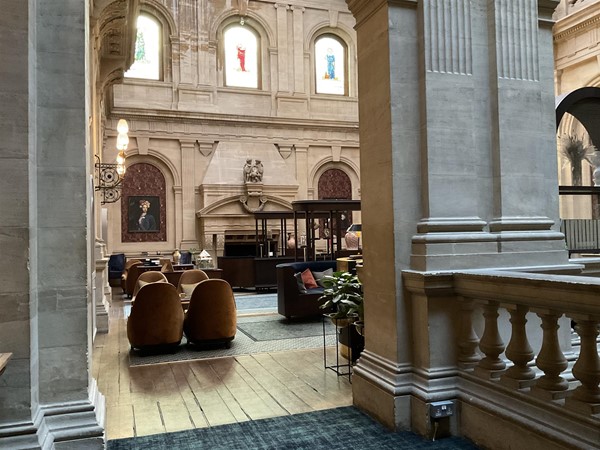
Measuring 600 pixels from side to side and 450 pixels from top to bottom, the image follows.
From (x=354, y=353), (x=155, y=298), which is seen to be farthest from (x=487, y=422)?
(x=155, y=298)

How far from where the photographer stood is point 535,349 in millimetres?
3490

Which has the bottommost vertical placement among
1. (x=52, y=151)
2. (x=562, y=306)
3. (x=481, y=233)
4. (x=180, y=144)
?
(x=562, y=306)

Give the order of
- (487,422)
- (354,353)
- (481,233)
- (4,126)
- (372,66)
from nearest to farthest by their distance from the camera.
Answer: (4,126)
(487,422)
(481,233)
(372,66)
(354,353)

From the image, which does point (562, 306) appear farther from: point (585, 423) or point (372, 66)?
point (372, 66)

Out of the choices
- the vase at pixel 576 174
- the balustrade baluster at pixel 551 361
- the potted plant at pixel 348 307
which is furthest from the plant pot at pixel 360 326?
the vase at pixel 576 174

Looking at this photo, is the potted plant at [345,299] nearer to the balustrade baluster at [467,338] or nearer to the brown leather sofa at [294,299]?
the balustrade baluster at [467,338]

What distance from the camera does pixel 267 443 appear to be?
3.26 meters

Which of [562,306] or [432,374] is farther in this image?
[432,374]

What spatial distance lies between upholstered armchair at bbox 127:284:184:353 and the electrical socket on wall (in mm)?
3771

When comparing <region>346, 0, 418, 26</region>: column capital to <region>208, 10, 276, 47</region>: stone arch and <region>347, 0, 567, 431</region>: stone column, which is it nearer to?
<region>347, 0, 567, 431</region>: stone column

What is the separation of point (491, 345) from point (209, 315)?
13.2 feet

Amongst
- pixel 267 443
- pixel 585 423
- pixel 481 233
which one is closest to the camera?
pixel 585 423

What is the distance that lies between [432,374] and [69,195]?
2.48 meters

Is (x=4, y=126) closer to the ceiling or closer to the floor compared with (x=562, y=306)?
closer to the ceiling
